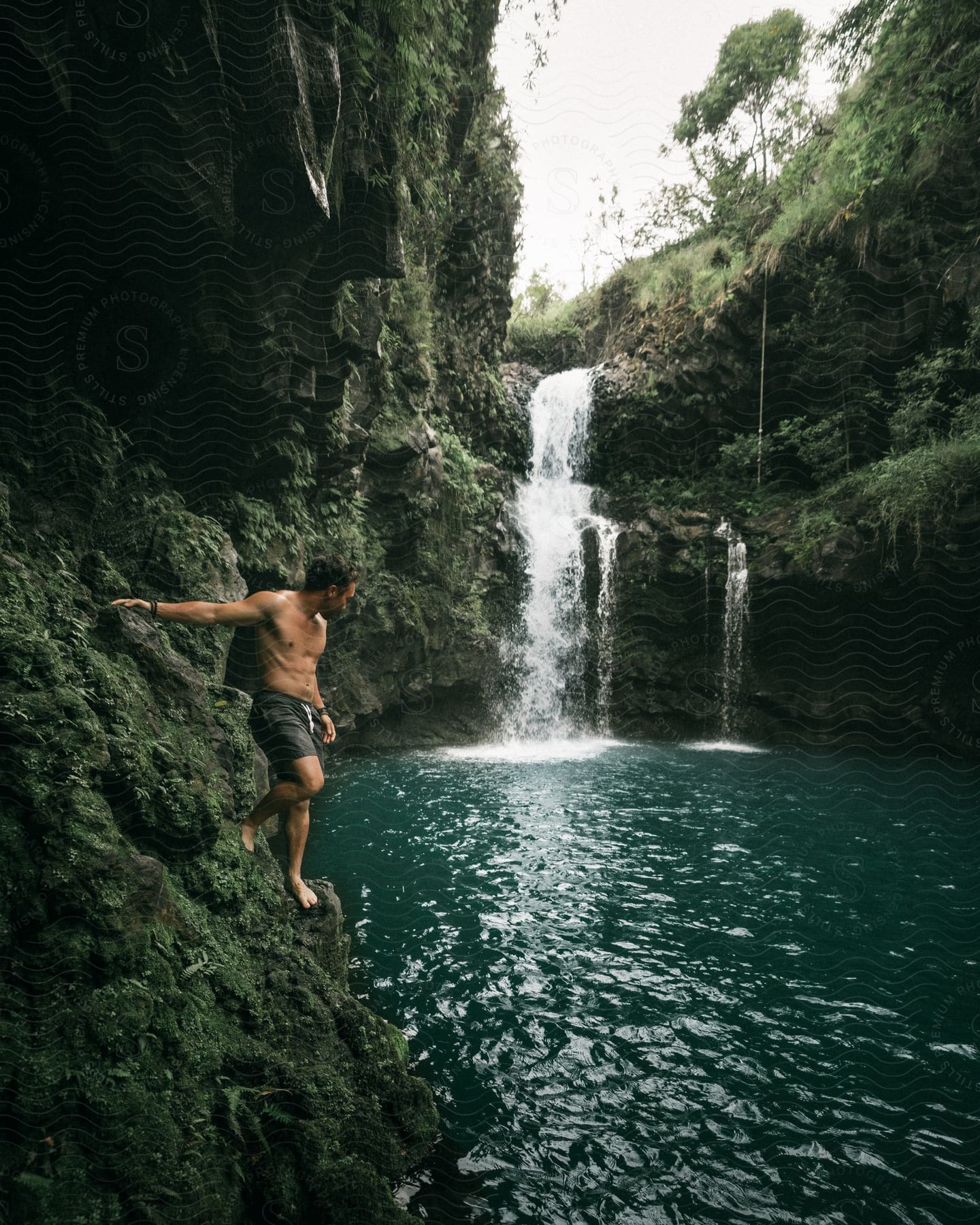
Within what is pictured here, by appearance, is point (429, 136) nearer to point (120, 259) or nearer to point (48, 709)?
point (120, 259)

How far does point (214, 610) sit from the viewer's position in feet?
11.0

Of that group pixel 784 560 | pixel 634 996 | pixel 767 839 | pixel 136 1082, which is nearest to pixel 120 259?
pixel 136 1082

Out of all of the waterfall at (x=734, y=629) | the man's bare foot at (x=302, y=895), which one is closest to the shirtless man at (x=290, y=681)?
the man's bare foot at (x=302, y=895)

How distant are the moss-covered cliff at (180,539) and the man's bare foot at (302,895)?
0.06 metres

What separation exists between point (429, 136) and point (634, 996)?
10.3 m

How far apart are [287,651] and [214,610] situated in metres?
0.51

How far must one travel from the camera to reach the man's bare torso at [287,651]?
3.65 m

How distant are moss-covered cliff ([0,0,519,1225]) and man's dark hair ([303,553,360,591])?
91 cm

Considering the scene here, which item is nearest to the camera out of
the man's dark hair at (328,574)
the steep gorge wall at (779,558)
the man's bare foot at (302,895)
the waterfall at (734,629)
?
the man's bare foot at (302,895)

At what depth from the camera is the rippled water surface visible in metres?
2.47

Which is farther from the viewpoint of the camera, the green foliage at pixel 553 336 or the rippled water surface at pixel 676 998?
the green foliage at pixel 553 336

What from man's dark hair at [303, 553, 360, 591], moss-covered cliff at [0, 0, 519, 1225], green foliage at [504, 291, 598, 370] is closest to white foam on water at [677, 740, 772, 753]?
moss-covered cliff at [0, 0, 519, 1225]

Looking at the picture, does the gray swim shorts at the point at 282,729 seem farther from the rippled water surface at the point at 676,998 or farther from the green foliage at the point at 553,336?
the green foliage at the point at 553,336

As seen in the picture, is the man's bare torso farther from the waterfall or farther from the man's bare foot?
the waterfall
